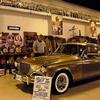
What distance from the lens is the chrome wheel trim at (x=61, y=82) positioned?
16.8 feet

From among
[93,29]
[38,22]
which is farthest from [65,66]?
[93,29]

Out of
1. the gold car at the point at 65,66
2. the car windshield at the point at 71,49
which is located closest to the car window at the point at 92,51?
the gold car at the point at 65,66

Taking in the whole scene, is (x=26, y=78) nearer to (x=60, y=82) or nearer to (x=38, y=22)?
(x=60, y=82)

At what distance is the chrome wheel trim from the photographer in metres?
5.12

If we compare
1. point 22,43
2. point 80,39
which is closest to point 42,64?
point 22,43

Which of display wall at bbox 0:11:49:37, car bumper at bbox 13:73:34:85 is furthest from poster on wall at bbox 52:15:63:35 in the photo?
car bumper at bbox 13:73:34:85

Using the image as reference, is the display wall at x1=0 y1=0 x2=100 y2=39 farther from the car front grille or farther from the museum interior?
the car front grille

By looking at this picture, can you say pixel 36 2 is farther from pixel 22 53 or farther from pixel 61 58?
pixel 61 58

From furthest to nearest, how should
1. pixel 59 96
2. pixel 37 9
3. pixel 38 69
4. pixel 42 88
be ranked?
pixel 37 9 < pixel 59 96 < pixel 38 69 < pixel 42 88

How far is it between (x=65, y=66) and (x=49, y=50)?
4.42 meters

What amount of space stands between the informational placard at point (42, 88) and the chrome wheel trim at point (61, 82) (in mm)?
1134

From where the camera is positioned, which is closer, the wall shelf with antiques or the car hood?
the car hood

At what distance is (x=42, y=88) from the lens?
13.0ft

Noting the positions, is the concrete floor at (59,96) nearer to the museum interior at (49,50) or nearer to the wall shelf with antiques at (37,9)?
the museum interior at (49,50)
